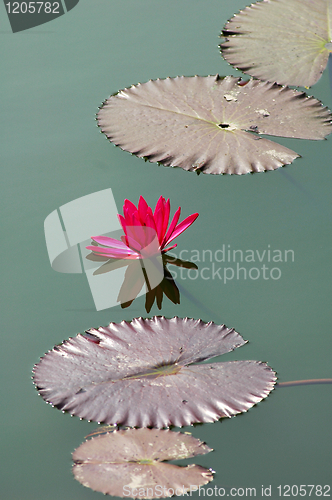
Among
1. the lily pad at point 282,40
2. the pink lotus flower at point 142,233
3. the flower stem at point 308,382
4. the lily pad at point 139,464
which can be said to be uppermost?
the lily pad at point 282,40

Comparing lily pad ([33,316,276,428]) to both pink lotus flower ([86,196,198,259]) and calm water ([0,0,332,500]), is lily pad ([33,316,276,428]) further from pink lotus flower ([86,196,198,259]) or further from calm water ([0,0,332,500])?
pink lotus flower ([86,196,198,259])

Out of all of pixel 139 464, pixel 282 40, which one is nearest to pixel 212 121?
pixel 282 40

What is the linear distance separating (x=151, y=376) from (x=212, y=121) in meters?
1.62

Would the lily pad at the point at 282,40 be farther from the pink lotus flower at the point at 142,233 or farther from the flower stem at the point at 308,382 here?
the flower stem at the point at 308,382

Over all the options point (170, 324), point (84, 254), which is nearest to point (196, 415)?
point (170, 324)

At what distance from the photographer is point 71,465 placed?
1.51 meters

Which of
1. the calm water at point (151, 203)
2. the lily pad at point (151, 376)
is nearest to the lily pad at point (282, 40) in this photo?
the calm water at point (151, 203)

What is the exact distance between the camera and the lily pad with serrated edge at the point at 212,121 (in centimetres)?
261

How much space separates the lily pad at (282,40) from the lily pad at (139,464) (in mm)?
2286

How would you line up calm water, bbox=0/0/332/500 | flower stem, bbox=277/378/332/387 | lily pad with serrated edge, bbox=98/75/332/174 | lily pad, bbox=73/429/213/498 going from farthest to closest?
lily pad with serrated edge, bbox=98/75/332/174, flower stem, bbox=277/378/332/387, calm water, bbox=0/0/332/500, lily pad, bbox=73/429/213/498

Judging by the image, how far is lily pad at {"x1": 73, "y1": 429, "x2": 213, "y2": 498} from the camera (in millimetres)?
1420

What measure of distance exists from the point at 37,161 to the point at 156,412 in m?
1.56

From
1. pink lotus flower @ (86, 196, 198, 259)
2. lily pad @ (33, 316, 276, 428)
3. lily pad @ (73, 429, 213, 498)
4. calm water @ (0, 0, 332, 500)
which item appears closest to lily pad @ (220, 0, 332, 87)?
calm water @ (0, 0, 332, 500)

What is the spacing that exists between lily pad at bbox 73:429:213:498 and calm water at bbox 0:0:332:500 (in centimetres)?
4
